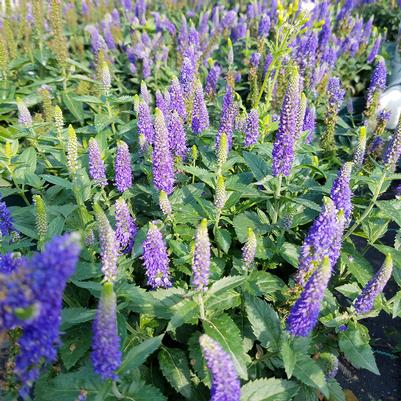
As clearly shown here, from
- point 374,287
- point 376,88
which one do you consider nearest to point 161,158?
point 374,287

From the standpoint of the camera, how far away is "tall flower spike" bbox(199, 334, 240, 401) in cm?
174

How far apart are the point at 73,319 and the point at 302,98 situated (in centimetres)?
254

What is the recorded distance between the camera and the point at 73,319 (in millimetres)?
2320

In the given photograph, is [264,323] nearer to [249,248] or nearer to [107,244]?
[249,248]

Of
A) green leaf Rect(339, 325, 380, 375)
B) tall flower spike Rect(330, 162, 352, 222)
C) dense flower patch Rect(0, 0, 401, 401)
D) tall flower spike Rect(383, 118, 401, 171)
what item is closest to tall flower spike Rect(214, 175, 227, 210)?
dense flower patch Rect(0, 0, 401, 401)

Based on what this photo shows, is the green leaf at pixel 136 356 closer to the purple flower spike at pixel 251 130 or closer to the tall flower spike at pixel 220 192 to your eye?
the tall flower spike at pixel 220 192

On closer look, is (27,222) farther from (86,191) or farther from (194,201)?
(194,201)

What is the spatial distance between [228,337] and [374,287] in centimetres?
93

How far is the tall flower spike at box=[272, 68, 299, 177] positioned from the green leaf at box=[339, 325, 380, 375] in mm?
1233

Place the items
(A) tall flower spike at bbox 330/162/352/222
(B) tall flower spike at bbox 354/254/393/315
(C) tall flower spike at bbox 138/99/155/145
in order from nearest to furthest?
(B) tall flower spike at bbox 354/254/393/315
(A) tall flower spike at bbox 330/162/352/222
(C) tall flower spike at bbox 138/99/155/145

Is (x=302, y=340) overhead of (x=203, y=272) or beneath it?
beneath

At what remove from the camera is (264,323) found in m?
2.71

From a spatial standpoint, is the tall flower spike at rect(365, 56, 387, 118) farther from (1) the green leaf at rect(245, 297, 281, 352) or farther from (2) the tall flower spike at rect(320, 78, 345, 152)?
(1) the green leaf at rect(245, 297, 281, 352)

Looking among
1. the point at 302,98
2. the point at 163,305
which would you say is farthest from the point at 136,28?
the point at 163,305
